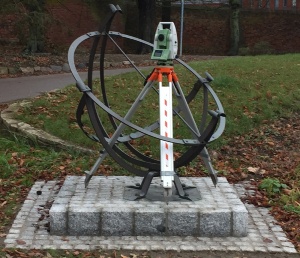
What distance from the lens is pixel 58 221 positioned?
5.16 meters

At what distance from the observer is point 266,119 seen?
955 cm

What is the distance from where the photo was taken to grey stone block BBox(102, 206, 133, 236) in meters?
5.15

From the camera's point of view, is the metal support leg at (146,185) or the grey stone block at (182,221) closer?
the grey stone block at (182,221)

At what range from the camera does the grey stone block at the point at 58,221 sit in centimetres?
516

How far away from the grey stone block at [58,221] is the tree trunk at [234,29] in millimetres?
24248

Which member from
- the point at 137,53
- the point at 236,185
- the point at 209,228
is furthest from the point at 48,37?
the point at 209,228

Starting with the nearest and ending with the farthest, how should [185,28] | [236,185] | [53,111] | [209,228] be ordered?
[209,228], [236,185], [53,111], [185,28]

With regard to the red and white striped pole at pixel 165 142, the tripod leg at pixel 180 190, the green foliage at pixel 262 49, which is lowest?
the green foliage at pixel 262 49

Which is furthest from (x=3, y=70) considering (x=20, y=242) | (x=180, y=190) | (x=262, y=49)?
(x=262, y=49)

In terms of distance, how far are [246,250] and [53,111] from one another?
4915mm

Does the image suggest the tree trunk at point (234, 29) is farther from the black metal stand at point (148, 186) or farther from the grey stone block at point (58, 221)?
the grey stone block at point (58, 221)

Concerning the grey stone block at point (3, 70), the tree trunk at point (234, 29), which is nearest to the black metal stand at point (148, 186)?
the grey stone block at point (3, 70)

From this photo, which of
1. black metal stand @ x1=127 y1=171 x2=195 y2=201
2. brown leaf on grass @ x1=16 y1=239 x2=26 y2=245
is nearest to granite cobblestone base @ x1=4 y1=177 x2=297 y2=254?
brown leaf on grass @ x1=16 y1=239 x2=26 y2=245

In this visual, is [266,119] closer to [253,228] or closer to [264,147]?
[264,147]
